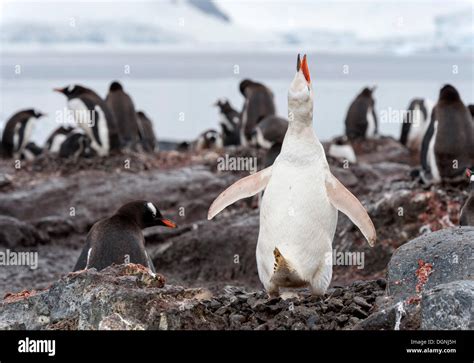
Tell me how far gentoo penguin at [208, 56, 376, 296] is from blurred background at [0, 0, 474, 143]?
5.99 m

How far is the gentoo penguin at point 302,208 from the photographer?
454cm

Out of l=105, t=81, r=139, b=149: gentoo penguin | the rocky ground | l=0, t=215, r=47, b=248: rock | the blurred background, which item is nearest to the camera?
the rocky ground

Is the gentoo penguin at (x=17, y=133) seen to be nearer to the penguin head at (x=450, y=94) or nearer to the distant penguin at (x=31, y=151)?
the distant penguin at (x=31, y=151)

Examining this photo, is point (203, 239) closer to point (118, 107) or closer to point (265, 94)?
point (118, 107)

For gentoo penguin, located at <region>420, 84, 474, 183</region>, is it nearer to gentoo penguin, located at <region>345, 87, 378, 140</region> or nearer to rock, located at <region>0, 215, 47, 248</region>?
rock, located at <region>0, 215, 47, 248</region>

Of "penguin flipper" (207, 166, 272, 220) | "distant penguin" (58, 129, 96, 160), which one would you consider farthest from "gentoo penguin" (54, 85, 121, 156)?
"penguin flipper" (207, 166, 272, 220)

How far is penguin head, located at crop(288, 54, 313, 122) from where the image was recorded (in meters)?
4.48

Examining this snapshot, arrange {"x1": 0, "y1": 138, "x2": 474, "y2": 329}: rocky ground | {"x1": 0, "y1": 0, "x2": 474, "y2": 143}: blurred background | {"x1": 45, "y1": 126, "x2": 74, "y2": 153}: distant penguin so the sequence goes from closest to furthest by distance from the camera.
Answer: {"x1": 0, "y1": 138, "x2": 474, "y2": 329}: rocky ground
{"x1": 45, "y1": 126, "x2": 74, "y2": 153}: distant penguin
{"x1": 0, "y1": 0, "x2": 474, "y2": 143}: blurred background

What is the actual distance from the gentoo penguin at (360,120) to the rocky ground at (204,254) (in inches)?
8.9

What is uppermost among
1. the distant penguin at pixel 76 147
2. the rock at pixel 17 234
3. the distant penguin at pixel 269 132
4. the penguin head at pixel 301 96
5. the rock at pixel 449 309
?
the penguin head at pixel 301 96

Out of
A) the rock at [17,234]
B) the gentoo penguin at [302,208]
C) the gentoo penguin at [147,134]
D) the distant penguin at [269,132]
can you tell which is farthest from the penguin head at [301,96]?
the gentoo penguin at [147,134]

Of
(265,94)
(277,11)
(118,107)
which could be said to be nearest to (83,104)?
(118,107)

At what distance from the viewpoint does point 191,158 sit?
12.5 metres

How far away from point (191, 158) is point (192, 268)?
4.11 metres
